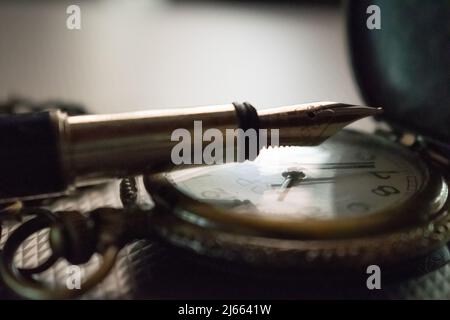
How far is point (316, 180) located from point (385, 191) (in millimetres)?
60

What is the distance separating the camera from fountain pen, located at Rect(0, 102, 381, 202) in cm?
47

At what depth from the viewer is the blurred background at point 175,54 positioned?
1.07m

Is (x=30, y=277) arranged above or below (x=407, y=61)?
below

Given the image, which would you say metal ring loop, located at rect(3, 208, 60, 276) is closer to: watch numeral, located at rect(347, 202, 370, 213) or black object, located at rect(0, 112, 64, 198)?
black object, located at rect(0, 112, 64, 198)

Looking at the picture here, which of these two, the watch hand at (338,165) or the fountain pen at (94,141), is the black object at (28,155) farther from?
the watch hand at (338,165)

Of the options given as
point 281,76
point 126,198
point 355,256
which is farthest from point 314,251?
point 281,76

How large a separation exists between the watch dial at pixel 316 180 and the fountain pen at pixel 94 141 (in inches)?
1.4

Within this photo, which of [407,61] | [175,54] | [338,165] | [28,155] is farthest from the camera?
[175,54]

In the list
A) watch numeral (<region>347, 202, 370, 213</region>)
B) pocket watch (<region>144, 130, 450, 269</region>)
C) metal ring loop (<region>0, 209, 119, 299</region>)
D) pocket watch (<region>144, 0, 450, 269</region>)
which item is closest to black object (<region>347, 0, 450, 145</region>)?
pocket watch (<region>144, 0, 450, 269</region>)

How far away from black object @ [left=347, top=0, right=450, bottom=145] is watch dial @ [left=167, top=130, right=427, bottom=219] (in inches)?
3.4

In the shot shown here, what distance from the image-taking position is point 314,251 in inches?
17.0

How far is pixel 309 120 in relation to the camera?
0.55m

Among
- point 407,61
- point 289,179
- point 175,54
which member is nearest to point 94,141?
point 289,179

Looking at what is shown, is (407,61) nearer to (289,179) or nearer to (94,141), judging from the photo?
(289,179)
